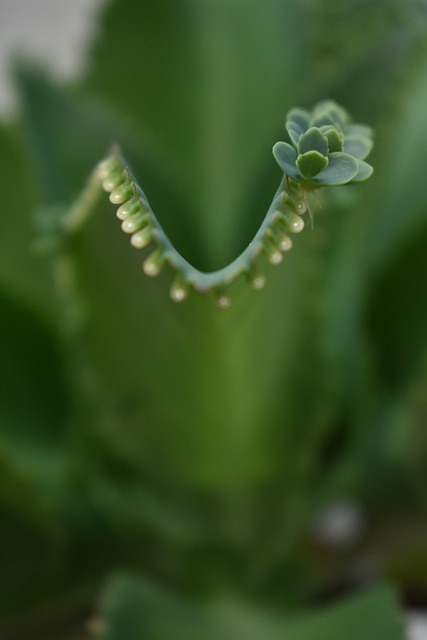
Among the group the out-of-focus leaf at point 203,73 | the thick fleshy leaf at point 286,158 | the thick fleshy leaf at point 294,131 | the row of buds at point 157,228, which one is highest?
the out-of-focus leaf at point 203,73

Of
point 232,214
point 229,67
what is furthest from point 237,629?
point 229,67

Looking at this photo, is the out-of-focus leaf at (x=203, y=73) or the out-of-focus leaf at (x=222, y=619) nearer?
the out-of-focus leaf at (x=222, y=619)

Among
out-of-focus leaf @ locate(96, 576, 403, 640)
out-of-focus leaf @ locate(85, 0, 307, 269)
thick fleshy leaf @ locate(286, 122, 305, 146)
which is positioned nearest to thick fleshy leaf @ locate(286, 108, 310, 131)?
thick fleshy leaf @ locate(286, 122, 305, 146)

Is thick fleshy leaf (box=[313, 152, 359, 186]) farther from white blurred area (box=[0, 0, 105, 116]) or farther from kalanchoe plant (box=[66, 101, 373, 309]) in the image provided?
white blurred area (box=[0, 0, 105, 116])

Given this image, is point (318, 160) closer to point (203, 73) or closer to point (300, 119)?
Answer: point (300, 119)

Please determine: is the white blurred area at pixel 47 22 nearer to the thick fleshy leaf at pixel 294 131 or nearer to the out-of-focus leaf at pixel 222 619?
the out-of-focus leaf at pixel 222 619

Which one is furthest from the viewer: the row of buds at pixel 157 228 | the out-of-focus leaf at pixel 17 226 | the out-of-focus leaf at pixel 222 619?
the out-of-focus leaf at pixel 17 226

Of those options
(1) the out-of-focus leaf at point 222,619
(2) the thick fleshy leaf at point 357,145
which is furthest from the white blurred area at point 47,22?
(2) the thick fleshy leaf at point 357,145
